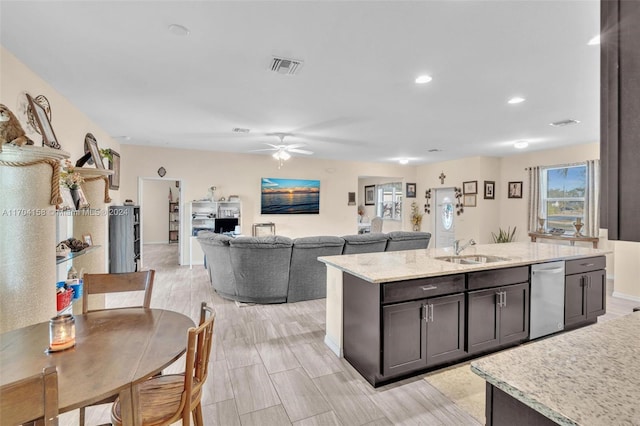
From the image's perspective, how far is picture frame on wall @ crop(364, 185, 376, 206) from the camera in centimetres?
1154

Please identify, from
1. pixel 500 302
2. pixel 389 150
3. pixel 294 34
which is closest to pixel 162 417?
pixel 294 34

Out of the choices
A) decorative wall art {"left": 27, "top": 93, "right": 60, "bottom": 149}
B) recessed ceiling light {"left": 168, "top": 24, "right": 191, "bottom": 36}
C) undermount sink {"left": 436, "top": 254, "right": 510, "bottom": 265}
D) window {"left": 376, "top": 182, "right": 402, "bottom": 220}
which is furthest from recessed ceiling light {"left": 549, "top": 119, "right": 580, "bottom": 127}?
decorative wall art {"left": 27, "top": 93, "right": 60, "bottom": 149}

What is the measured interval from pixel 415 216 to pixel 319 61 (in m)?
7.32

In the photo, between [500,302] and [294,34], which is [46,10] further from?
[500,302]

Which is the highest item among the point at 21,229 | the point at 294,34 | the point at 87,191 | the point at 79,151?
the point at 294,34

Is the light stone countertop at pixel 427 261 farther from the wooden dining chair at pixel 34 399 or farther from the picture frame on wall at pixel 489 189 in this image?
the picture frame on wall at pixel 489 189

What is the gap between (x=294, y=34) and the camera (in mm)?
2256

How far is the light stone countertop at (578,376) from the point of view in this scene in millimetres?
813

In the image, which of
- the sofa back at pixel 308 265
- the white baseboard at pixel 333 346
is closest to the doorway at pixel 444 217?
the sofa back at pixel 308 265

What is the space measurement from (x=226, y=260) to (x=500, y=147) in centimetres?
588

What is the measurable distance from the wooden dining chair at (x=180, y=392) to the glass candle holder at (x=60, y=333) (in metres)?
0.36

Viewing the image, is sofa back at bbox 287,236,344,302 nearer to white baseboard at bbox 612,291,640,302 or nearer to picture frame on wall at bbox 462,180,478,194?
white baseboard at bbox 612,291,640,302

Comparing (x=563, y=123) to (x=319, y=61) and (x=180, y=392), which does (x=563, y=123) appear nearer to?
(x=319, y=61)

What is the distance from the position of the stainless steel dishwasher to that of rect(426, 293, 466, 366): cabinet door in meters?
1.00
